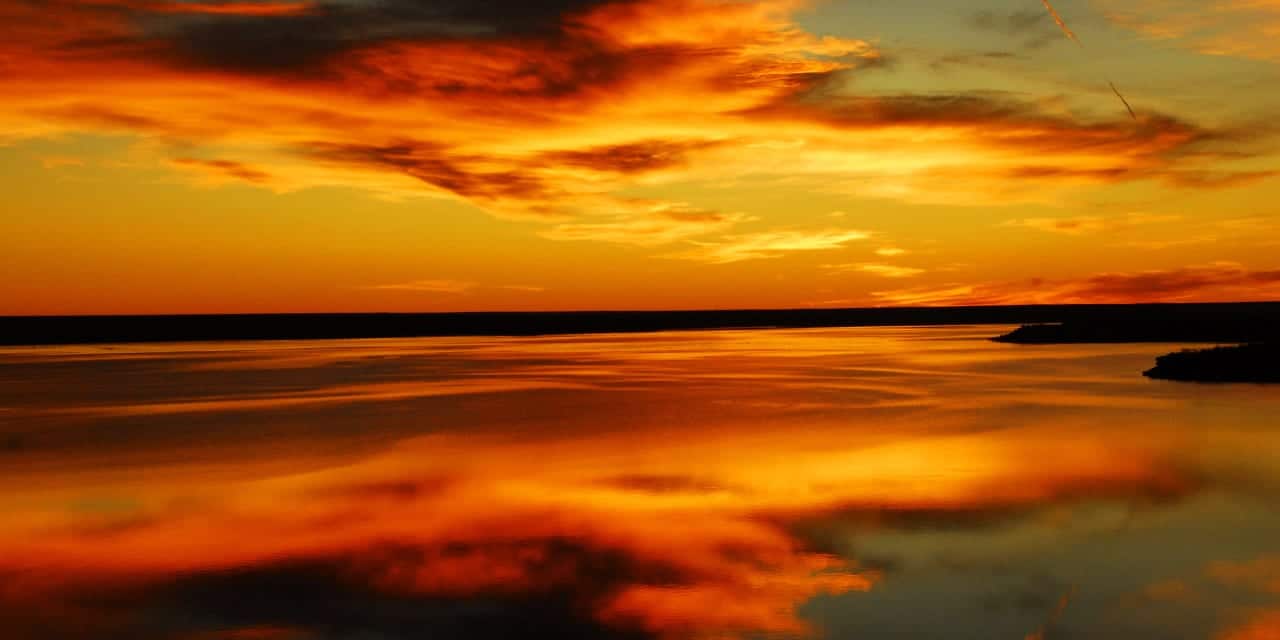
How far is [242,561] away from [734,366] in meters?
45.5

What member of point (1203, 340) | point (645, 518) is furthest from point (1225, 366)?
point (1203, 340)

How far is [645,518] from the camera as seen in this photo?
16688 mm

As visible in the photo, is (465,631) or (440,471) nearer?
(465,631)

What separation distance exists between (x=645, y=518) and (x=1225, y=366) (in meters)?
34.2

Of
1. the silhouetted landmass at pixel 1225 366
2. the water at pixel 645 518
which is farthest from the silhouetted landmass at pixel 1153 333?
the water at pixel 645 518

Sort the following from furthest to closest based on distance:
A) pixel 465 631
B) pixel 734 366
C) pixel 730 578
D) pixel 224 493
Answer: pixel 734 366 < pixel 224 493 < pixel 730 578 < pixel 465 631

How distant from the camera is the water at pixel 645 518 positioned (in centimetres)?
1154

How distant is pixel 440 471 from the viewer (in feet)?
71.4

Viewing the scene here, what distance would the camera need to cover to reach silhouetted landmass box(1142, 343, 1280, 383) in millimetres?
42188

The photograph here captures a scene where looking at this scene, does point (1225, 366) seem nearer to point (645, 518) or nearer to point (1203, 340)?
point (645, 518)

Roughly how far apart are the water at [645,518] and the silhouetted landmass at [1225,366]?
296 inches

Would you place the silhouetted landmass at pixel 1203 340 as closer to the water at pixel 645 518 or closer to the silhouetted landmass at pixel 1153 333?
the silhouetted landmass at pixel 1153 333

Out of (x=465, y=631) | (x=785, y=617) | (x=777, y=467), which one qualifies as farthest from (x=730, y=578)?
(x=777, y=467)

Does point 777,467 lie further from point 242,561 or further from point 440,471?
point 242,561
